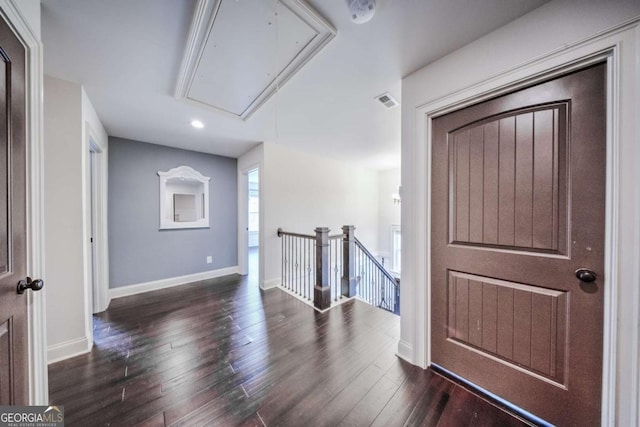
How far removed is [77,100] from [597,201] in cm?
347

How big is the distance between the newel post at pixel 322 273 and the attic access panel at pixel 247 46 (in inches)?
65.5

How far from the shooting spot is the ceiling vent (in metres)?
2.03

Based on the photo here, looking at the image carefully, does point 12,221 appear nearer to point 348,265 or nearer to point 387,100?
point 387,100

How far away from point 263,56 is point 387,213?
189 inches

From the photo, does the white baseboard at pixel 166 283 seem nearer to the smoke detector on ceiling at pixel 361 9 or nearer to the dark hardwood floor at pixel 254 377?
the dark hardwood floor at pixel 254 377

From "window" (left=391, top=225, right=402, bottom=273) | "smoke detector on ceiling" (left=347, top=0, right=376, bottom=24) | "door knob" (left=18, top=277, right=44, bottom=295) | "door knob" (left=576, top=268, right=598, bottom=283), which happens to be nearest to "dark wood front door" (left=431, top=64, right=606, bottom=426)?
"door knob" (left=576, top=268, right=598, bottom=283)

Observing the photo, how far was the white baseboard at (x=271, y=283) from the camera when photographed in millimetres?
3326

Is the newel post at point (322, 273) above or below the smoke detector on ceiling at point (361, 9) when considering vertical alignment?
below

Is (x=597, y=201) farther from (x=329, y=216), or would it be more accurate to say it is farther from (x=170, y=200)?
(x=170, y=200)

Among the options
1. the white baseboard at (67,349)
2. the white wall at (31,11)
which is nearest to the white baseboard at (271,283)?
the white baseboard at (67,349)

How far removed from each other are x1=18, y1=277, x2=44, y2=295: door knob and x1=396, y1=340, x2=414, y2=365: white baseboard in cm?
216

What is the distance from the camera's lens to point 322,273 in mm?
2664

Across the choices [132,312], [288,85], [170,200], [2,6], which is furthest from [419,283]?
[170,200]

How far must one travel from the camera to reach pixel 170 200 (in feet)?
11.4
